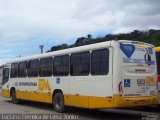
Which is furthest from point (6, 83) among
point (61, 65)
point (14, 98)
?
point (61, 65)

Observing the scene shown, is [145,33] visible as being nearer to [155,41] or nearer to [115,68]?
[155,41]

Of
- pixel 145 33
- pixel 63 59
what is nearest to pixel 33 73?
pixel 63 59

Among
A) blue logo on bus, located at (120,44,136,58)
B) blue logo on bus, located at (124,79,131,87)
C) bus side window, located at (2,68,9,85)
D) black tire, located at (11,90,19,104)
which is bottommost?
black tire, located at (11,90,19,104)

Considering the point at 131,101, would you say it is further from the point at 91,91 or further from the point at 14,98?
the point at 14,98

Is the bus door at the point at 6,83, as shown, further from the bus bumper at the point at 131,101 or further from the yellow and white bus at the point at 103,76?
the bus bumper at the point at 131,101

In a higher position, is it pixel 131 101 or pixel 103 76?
pixel 103 76

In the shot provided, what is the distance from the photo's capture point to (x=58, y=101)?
56.5ft

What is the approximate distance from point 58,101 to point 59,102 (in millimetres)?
89

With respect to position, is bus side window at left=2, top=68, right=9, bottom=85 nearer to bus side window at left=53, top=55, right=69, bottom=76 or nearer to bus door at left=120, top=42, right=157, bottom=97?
bus side window at left=53, top=55, right=69, bottom=76

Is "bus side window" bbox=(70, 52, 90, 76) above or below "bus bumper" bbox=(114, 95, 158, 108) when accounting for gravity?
above

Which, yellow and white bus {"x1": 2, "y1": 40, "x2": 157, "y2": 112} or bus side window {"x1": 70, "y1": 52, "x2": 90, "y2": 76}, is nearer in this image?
yellow and white bus {"x1": 2, "y1": 40, "x2": 157, "y2": 112}

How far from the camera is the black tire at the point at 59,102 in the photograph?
16.8 m

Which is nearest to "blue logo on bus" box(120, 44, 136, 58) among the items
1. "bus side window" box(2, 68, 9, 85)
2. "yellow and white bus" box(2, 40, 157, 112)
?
"yellow and white bus" box(2, 40, 157, 112)

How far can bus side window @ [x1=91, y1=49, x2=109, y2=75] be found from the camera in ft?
45.7
